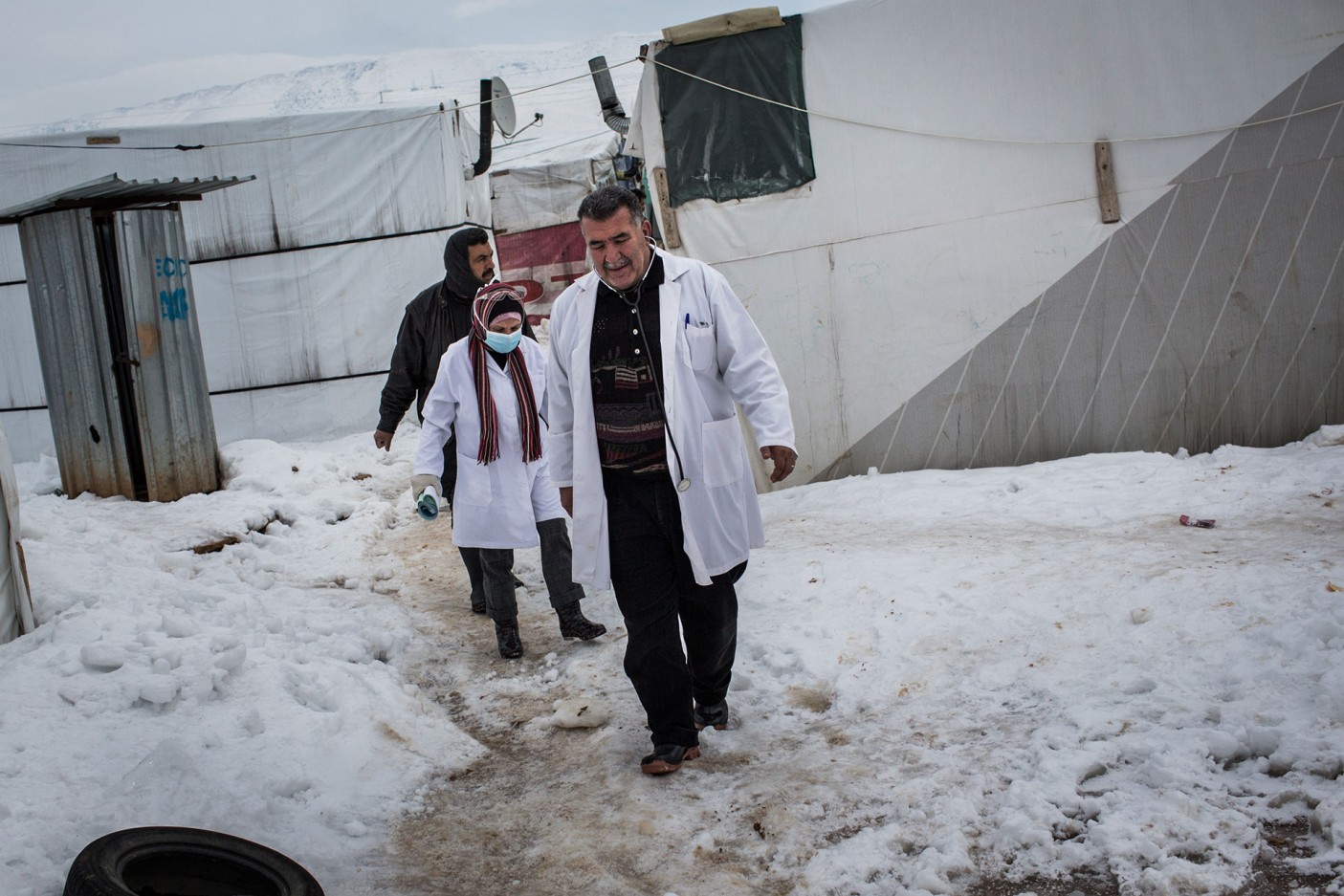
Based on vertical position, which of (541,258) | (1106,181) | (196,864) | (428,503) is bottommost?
(196,864)

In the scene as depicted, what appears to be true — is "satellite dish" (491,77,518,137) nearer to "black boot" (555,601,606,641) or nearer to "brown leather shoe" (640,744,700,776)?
"black boot" (555,601,606,641)

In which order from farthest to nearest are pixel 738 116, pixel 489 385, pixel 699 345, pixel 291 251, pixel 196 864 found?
pixel 291 251
pixel 738 116
pixel 489 385
pixel 699 345
pixel 196 864

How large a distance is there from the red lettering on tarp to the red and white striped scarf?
10.8 metres

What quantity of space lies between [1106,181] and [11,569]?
624 centimetres

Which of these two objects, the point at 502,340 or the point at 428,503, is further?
the point at 502,340

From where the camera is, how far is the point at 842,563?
520 centimetres

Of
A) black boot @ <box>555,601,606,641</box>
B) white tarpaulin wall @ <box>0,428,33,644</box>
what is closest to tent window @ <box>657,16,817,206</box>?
black boot @ <box>555,601,606,641</box>

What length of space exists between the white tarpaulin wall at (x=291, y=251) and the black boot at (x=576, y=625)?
22.6 feet

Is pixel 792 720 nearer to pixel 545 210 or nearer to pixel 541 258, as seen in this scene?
pixel 545 210

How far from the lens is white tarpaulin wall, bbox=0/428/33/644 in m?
4.00

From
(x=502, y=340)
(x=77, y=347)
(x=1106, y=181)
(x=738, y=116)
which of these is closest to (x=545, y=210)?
(x=77, y=347)

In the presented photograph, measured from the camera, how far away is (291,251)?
11.1 m

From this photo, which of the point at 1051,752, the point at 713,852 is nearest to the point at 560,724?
the point at 713,852

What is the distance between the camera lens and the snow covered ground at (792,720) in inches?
107
